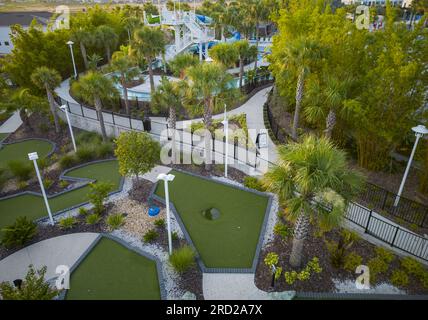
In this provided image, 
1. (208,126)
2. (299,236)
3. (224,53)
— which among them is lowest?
(299,236)

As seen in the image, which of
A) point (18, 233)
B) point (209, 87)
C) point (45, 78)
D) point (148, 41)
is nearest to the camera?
point (18, 233)

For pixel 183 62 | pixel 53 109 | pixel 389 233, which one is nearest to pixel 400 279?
pixel 389 233

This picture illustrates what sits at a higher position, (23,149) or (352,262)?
(352,262)

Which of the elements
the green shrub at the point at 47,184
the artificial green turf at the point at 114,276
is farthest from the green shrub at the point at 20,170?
the artificial green turf at the point at 114,276

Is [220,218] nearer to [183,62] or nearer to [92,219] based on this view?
[92,219]

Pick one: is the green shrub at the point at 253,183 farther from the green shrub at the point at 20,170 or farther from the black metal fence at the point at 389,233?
the green shrub at the point at 20,170

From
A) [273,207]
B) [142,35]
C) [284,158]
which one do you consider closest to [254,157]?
[273,207]

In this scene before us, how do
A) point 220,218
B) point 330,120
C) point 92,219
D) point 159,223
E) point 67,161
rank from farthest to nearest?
point 67,161 → point 330,120 → point 220,218 → point 92,219 → point 159,223

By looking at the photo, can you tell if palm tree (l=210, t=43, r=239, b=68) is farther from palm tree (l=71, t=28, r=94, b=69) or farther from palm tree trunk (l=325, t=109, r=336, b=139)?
palm tree (l=71, t=28, r=94, b=69)
